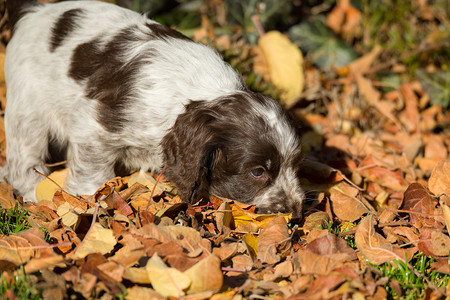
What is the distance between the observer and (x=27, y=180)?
4422 millimetres

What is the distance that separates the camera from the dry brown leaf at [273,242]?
128 inches

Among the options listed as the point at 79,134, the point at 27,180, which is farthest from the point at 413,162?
the point at 27,180

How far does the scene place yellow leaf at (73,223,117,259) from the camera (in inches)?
121

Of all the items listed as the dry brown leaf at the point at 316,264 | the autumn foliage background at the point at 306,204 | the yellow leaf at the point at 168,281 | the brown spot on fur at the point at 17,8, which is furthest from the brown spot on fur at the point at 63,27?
the dry brown leaf at the point at 316,264

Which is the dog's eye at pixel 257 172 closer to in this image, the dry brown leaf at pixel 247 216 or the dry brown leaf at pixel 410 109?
the dry brown leaf at pixel 247 216

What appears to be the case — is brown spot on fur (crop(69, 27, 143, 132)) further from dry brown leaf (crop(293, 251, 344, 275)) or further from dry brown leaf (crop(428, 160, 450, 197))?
dry brown leaf (crop(428, 160, 450, 197))

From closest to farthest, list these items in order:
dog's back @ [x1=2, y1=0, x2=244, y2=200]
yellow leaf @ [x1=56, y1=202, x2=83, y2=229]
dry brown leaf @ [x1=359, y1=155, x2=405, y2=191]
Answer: yellow leaf @ [x1=56, y1=202, x2=83, y2=229] < dog's back @ [x1=2, y1=0, x2=244, y2=200] < dry brown leaf @ [x1=359, y1=155, x2=405, y2=191]

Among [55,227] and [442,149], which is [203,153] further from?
[442,149]

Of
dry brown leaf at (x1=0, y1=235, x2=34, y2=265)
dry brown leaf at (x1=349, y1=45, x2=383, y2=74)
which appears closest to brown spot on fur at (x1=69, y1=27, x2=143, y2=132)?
dry brown leaf at (x1=0, y1=235, x2=34, y2=265)

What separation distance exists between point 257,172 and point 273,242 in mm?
614

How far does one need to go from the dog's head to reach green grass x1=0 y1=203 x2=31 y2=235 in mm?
1077

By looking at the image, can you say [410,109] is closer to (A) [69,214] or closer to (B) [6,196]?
(A) [69,214]

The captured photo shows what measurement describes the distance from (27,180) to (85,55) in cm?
119

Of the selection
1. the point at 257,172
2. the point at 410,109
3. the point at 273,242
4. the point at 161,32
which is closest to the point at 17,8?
the point at 161,32
